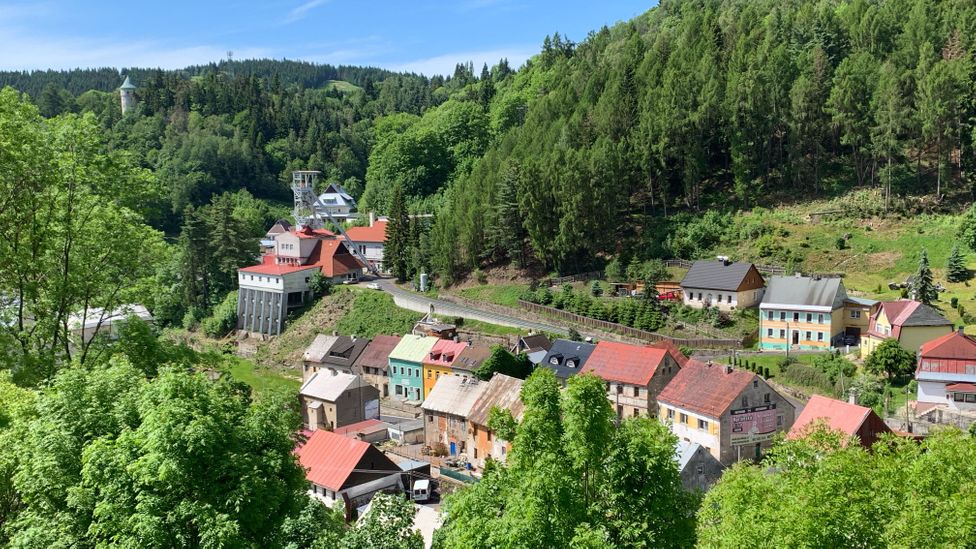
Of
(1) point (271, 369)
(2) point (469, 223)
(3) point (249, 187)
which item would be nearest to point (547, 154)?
(2) point (469, 223)

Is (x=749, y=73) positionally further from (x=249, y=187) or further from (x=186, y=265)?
(x=249, y=187)

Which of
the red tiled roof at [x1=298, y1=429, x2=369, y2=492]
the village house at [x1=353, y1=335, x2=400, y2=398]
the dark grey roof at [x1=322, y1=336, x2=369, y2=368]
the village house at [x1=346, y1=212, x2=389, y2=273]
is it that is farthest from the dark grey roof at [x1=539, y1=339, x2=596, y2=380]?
the village house at [x1=346, y1=212, x2=389, y2=273]

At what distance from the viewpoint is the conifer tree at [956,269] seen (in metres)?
43.3

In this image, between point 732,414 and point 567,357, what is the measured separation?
35.6 feet

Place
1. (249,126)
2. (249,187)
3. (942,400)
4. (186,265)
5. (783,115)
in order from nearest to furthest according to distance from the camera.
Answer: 1. (942,400)
2. (783,115)
3. (186,265)
4. (249,187)
5. (249,126)

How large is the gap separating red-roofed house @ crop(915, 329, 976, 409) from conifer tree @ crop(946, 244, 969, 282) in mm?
10434

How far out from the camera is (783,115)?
57750mm

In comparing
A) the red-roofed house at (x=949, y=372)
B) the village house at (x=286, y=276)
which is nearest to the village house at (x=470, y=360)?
the red-roofed house at (x=949, y=372)

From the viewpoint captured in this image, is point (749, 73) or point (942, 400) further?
point (749, 73)

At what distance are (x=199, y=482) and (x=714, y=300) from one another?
3926cm

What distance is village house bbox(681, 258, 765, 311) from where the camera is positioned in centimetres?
4616

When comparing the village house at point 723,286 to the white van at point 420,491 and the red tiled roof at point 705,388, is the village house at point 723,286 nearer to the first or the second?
the red tiled roof at point 705,388

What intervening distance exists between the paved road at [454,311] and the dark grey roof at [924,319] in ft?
61.4

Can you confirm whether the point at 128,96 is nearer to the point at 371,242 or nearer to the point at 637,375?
the point at 371,242
